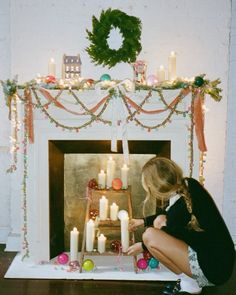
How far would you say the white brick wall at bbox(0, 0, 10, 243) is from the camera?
412 centimetres

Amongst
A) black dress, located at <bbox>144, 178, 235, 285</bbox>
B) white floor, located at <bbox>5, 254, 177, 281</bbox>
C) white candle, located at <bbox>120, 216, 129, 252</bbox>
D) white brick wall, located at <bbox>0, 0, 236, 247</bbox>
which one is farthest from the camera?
white brick wall, located at <bbox>0, 0, 236, 247</bbox>

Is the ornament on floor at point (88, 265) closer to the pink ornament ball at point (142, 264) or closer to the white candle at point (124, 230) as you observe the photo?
the white candle at point (124, 230)

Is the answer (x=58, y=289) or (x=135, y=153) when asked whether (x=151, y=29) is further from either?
(x=58, y=289)

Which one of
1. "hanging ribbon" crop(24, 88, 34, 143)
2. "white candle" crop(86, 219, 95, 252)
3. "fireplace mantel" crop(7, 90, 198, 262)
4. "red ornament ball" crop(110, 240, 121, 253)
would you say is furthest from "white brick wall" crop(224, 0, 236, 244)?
"hanging ribbon" crop(24, 88, 34, 143)

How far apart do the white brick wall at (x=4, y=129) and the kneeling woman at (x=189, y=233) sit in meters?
1.99

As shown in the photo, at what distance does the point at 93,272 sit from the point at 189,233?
1150mm

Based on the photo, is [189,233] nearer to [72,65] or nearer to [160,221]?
[160,221]

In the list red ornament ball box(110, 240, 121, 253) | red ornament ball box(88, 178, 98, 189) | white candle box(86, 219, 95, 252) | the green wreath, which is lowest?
red ornament ball box(110, 240, 121, 253)

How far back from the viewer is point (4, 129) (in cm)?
422

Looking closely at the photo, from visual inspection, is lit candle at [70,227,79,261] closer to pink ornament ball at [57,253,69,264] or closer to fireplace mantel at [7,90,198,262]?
pink ornament ball at [57,253,69,264]

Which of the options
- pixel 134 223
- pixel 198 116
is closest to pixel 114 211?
pixel 134 223

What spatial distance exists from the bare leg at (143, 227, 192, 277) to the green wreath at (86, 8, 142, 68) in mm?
1613

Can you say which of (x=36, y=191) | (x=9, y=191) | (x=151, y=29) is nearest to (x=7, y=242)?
(x=9, y=191)

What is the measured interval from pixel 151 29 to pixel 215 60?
0.70 m
